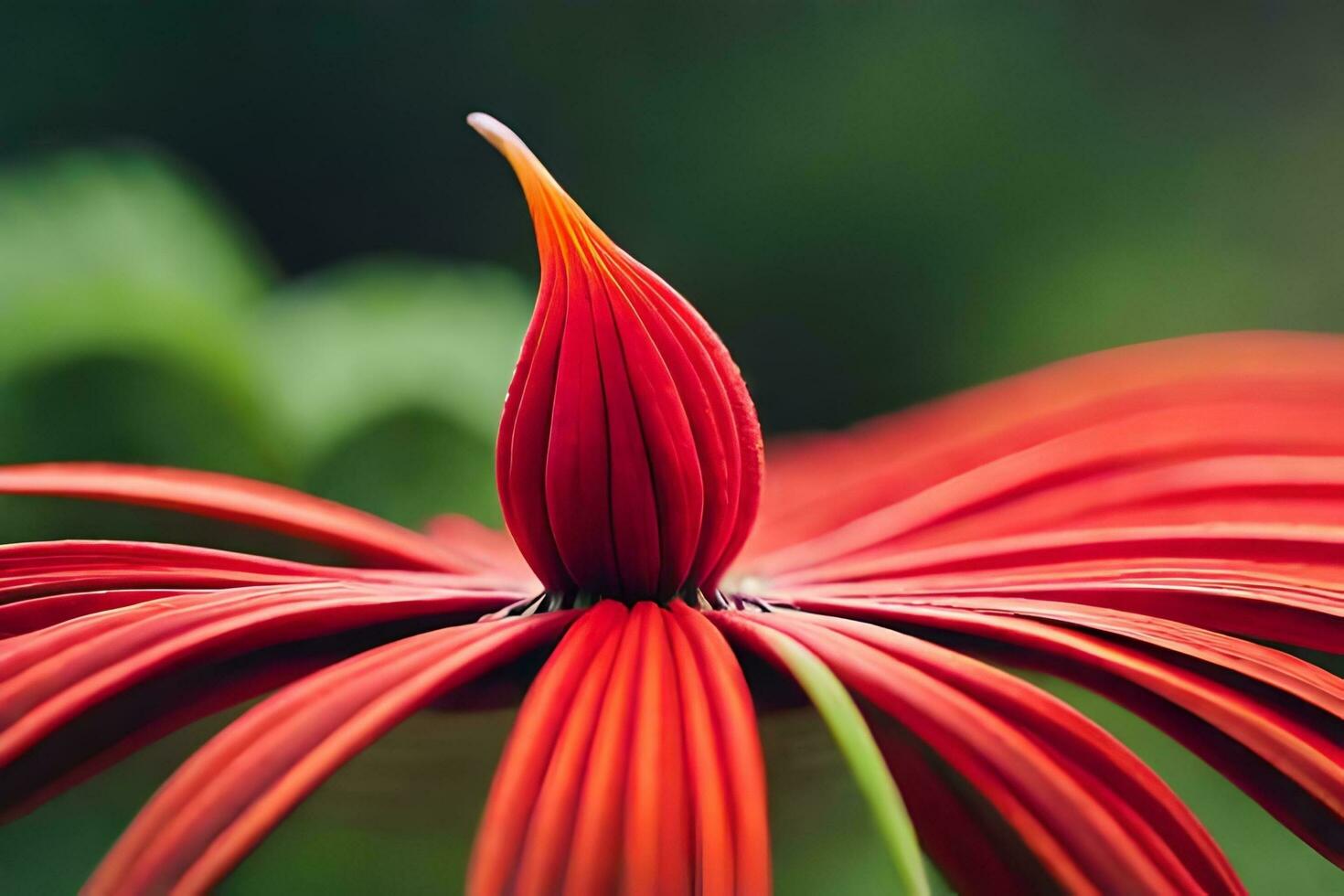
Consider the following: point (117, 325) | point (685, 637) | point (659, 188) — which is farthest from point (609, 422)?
point (659, 188)

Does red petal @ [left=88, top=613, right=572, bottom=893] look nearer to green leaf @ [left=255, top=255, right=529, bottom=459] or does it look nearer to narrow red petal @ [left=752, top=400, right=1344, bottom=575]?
narrow red petal @ [left=752, top=400, right=1344, bottom=575]

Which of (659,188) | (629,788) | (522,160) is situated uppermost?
(659,188)

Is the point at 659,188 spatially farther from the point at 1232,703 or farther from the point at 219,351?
the point at 1232,703

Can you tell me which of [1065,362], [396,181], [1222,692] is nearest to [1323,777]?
[1222,692]

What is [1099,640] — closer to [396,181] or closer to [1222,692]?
[1222,692]

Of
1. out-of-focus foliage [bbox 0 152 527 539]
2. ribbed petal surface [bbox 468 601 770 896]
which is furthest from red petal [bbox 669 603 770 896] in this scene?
out-of-focus foliage [bbox 0 152 527 539]
